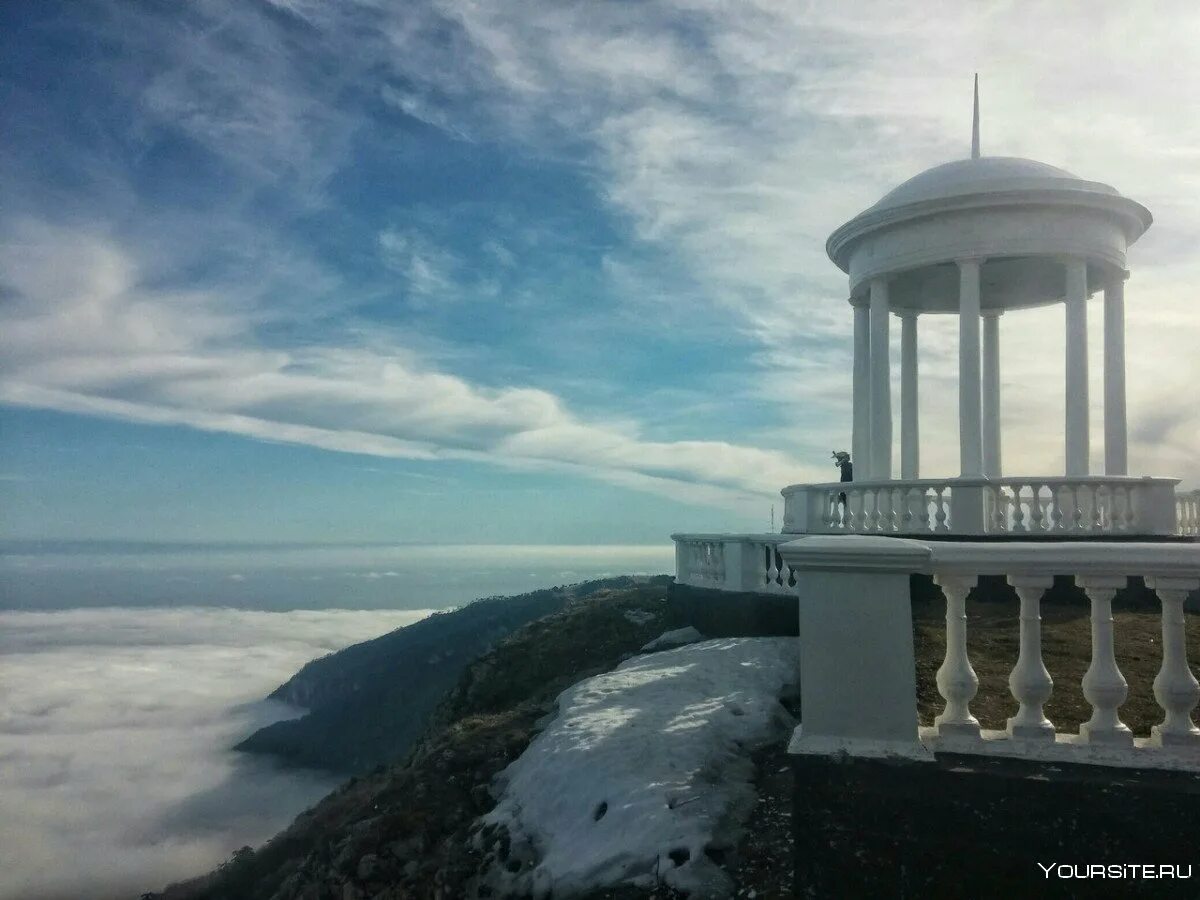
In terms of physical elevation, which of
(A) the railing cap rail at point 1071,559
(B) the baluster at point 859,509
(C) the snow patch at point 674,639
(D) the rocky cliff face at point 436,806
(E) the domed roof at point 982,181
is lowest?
(D) the rocky cliff face at point 436,806

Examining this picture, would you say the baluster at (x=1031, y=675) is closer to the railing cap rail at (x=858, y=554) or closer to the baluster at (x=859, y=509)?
the railing cap rail at (x=858, y=554)

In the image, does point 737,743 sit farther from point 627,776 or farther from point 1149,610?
point 1149,610

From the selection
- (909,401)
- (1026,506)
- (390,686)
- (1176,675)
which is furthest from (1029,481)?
(390,686)

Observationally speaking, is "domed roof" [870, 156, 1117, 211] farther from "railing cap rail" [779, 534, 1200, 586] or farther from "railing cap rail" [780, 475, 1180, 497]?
"railing cap rail" [779, 534, 1200, 586]

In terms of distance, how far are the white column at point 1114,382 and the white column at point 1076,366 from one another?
609 millimetres

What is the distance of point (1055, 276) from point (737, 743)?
14.8 m

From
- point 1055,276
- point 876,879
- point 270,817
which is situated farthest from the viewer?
point 270,817

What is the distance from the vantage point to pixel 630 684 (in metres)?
8.86

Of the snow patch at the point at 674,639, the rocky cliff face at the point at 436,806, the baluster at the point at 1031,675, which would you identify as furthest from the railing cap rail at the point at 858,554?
the snow patch at the point at 674,639

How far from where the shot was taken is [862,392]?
16688 millimetres

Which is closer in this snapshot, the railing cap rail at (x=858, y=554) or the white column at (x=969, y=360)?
the railing cap rail at (x=858, y=554)

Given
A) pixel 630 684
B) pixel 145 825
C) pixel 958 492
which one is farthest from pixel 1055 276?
pixel 145 825

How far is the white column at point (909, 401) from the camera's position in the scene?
17.6 m

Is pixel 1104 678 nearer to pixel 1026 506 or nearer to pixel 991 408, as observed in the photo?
pixel 1026 506
